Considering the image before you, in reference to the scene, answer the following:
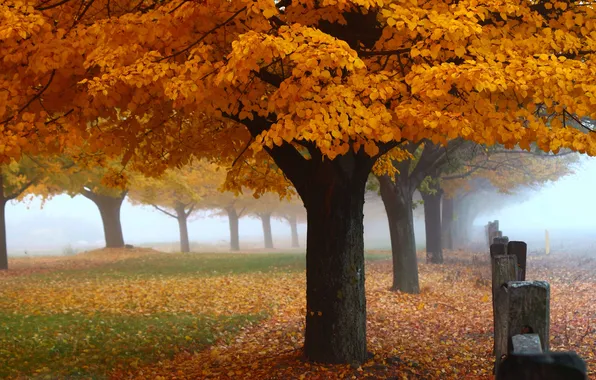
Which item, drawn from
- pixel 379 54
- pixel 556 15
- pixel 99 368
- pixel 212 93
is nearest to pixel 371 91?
pixel 379 54

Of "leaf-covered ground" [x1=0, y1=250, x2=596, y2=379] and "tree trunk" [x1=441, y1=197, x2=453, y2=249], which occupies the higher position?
"tree trunk" [x1=441, y1=197, x2=453, y2=249]

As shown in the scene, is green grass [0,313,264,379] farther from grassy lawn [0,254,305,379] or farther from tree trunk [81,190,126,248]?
tree trunk [81,190,126,248]

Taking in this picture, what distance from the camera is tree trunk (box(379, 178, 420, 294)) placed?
49.9 ft

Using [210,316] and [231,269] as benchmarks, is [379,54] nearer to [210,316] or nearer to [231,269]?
[210,316]

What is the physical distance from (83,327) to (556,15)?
9151 mm

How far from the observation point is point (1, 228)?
70.7 ft

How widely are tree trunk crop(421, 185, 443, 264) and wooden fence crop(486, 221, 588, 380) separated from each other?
15544 millimetres

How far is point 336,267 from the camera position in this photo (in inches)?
301

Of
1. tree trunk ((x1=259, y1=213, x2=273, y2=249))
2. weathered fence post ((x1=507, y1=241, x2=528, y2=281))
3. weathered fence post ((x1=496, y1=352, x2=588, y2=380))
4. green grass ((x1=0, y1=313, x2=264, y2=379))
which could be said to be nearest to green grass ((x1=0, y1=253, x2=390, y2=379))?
green grass ((x1=0, y1=313, x2=264, y2=379))

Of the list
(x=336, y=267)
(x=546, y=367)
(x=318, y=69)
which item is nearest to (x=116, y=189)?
(x=336, y=267)

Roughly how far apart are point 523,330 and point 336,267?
4173mm

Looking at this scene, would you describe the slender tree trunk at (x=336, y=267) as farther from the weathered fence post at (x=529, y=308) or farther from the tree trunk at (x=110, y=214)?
the tree trunk at (x=110, y=214)

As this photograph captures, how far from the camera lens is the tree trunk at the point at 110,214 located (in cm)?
3104

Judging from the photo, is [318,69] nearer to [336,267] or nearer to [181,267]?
[336,267]
